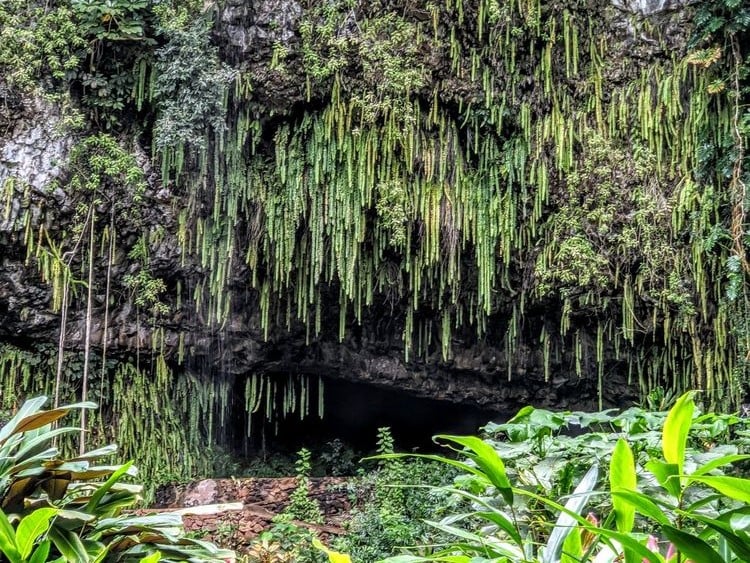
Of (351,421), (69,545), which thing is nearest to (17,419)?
(69,545)

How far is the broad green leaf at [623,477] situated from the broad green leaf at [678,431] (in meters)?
0.07

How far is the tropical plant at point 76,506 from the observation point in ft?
8.52

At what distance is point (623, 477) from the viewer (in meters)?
1.23

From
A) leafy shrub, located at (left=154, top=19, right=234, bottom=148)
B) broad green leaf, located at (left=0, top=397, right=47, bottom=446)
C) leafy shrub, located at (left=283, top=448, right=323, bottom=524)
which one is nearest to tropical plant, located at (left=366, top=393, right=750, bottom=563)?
broad green leaf, located at (left=0, top=397, right=47, bottom=446)

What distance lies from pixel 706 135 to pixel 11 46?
6.72m

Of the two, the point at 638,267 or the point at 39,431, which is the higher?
the point at 638,267

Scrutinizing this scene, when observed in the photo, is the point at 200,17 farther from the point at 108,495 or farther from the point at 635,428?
the point at 635,428

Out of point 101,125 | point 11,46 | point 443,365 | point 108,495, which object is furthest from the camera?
point 443,365

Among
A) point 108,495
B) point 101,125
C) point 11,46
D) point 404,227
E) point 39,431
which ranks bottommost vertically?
point 108,495

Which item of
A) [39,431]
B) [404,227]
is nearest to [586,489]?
[39,431]

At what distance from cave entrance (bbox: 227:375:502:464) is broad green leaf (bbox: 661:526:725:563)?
738 cm

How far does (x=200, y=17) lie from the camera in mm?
6523

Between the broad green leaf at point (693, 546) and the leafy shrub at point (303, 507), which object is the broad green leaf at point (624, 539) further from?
the leafy shrub at point (303, 507)

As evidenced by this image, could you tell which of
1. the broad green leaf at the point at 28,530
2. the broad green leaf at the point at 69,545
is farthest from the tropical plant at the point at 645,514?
the broad green leaf at the point at 69,545
